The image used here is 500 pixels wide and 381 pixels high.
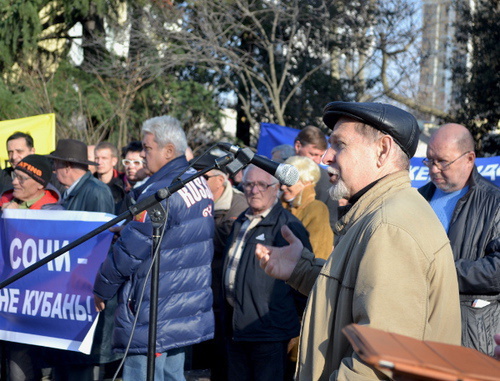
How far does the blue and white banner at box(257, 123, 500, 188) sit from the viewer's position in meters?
6.75

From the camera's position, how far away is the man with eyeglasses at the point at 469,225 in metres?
3.95

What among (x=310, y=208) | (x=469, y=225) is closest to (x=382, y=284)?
(x=469, y=225)

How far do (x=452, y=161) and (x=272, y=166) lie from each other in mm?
1608

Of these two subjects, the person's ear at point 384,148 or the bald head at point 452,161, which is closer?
the person's ear at point 384,148

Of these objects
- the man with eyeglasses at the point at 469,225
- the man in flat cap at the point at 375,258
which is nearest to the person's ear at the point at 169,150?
the man with eyeglasses at the point at 469,225

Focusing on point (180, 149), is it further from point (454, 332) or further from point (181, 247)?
point (454, 332)

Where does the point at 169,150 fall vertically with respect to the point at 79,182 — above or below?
above

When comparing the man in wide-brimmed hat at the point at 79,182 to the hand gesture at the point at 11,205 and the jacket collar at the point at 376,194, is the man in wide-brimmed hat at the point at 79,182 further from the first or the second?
the jacket collar at the point at 376,194

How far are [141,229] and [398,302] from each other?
7.77ft

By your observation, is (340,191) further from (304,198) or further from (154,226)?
(304,198)

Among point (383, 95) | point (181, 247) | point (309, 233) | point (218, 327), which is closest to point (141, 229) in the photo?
point (181, 247)

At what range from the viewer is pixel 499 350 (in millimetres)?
2182

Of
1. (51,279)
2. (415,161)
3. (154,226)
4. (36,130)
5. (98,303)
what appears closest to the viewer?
(154,226)

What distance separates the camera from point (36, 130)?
31.8 feet
